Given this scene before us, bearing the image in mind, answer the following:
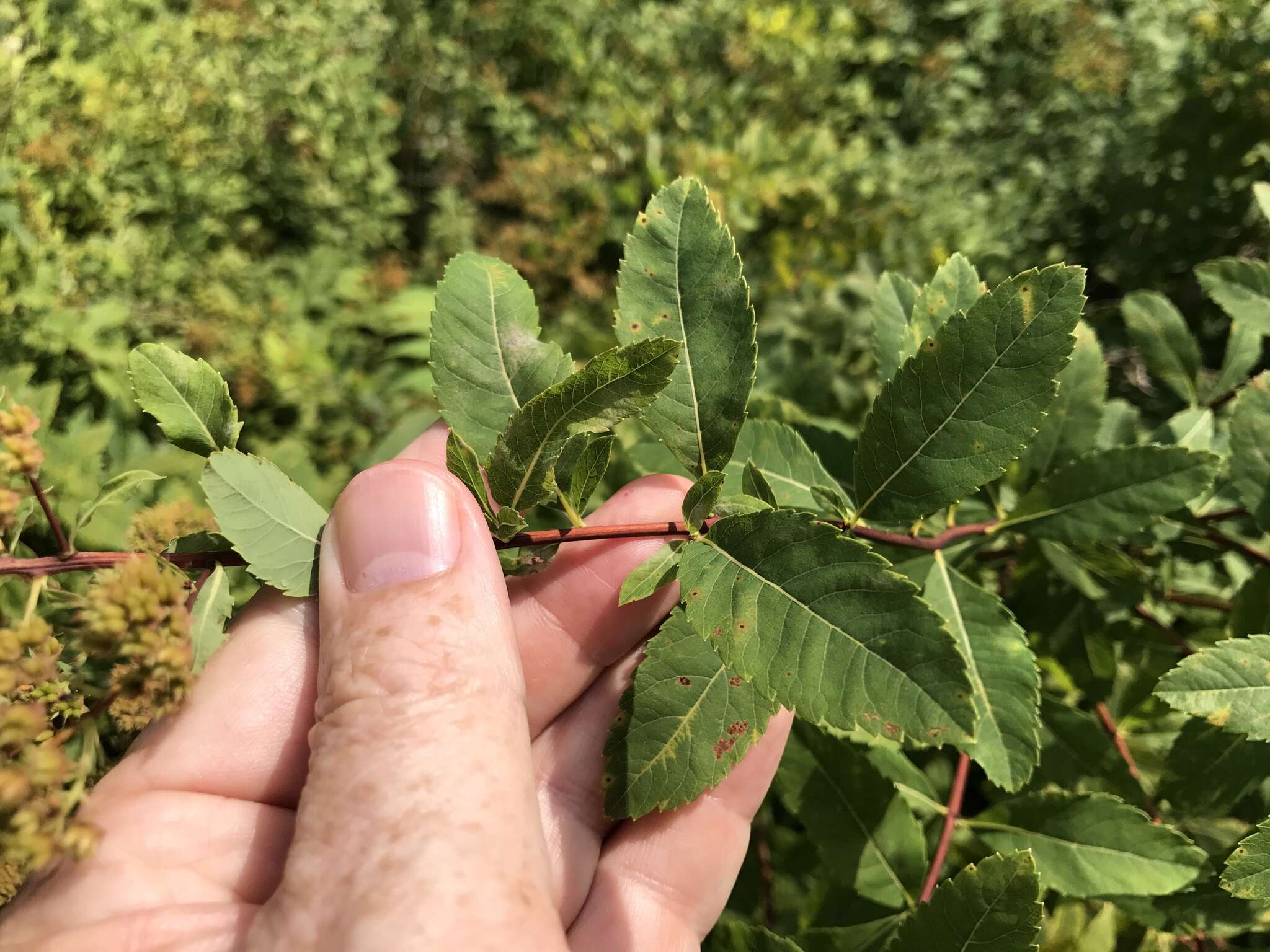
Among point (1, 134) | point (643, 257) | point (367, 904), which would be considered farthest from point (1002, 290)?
point (1, 134)

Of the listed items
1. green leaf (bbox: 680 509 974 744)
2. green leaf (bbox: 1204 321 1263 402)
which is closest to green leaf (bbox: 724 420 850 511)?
green leaf (bbox: 680 509 974 744)

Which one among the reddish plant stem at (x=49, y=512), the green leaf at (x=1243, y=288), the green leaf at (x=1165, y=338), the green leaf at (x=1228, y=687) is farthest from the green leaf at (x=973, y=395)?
the reddish plant stem at (x=49, y=512)

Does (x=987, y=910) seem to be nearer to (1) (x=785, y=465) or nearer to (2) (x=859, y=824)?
(2) (x=859, y=824)

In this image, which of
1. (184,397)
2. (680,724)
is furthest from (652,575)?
(184,397)

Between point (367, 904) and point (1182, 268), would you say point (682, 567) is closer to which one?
point (367, 904)

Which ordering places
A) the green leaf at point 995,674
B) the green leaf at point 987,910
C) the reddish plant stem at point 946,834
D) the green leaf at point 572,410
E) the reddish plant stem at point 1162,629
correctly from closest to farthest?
the green leaf at point 572,410, the green leaf at point 987,910, the green leaf at point 995,674, the reddish plant stem at point 946,834, the reddish plant stem at point 1162,629

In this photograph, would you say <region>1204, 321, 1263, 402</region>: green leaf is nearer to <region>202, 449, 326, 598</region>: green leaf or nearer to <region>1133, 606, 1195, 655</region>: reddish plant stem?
<region>1133, 606, 1195, 655</region>: reddish plant stem

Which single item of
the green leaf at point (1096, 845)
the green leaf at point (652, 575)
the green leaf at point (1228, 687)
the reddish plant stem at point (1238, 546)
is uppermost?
the green leaf at point (652, 575)

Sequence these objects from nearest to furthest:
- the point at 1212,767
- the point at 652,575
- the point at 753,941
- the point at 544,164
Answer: the point at 652,575 < the point at 753,941 < the point at 1212,767 < the point at 544,164

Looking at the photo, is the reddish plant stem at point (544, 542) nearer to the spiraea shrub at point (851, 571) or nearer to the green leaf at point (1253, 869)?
the spiraea shrub at point (851, 571)
